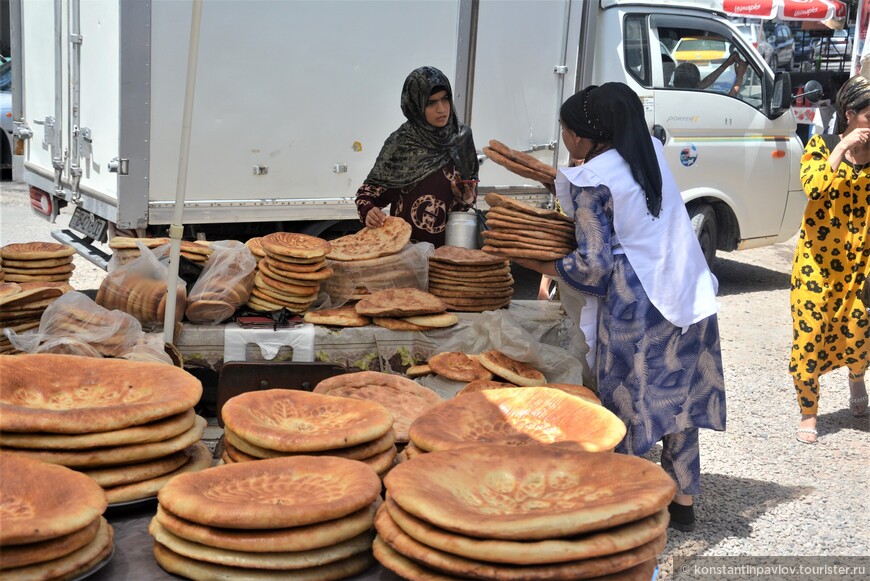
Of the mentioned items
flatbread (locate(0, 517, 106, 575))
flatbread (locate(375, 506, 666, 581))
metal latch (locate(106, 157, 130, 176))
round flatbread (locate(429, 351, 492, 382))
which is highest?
metal latch (locate(106, 157, 130, 176))

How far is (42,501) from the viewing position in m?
1.60

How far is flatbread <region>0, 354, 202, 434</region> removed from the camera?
1.78 meters

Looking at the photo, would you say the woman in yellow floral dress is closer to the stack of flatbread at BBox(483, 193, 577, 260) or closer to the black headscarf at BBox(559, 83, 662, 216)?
the black headscarf at BBox(559, 83, 662, 216)

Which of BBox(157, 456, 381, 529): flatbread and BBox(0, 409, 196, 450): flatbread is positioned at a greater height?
BBox(0, 409, 196, 450): flatbread

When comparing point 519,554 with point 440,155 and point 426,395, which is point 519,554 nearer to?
point 426,395

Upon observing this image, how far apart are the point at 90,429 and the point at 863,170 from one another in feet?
15.9

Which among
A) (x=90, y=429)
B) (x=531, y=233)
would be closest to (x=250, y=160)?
(x=531, y=233)

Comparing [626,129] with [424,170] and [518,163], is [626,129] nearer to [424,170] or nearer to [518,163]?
[518,163]

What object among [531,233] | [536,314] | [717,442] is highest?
[531,233]

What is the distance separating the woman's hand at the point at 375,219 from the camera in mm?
4664

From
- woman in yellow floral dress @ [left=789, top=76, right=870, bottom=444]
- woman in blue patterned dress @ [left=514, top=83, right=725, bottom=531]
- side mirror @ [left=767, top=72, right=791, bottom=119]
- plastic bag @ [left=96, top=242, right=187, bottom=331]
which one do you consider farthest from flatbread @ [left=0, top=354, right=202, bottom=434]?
side mirror @ [left=767, top=72, right=791, bottom=119]

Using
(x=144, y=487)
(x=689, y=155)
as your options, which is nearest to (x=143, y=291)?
(x=144, y=487)

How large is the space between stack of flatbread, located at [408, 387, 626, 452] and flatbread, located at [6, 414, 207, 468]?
0.54 metres

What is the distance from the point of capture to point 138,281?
386cm
